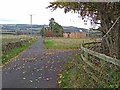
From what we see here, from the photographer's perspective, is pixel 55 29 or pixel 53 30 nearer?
pixel 55 29

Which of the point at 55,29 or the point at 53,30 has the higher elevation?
the point at 55,29

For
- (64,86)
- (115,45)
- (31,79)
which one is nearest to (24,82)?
(31,79)

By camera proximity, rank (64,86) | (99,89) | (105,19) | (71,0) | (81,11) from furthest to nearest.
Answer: (81,11) → (71,0) → (105,19) → (64,86) → (99,89)

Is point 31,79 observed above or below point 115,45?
below

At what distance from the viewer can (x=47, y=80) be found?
40.3ft

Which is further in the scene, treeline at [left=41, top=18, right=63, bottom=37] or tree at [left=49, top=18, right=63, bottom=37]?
treeline at [left=41, top=18, right=63, bottom=37]

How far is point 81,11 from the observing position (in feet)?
67.1

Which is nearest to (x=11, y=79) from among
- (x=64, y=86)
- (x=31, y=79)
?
(x=31, y=79)

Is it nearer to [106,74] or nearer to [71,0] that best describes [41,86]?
[106,74]

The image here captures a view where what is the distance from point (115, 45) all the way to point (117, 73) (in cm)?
340

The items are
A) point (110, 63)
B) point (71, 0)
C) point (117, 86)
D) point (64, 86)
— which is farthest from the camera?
point (71, 0)

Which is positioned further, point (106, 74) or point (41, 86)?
point (41, 86)

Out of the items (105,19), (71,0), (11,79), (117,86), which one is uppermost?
(71,0)

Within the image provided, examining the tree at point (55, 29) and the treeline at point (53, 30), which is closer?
the tree at point (55, 29)
